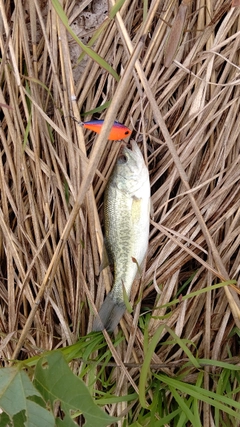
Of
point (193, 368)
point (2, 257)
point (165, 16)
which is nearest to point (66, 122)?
point (165, 16)

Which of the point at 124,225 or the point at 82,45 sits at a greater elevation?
the point at 82,45

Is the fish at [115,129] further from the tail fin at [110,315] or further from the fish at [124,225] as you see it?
the tail fin at [110,315]

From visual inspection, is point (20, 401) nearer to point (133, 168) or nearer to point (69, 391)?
point (69, 391)

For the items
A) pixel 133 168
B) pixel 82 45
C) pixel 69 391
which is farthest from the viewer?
pixel 133 168

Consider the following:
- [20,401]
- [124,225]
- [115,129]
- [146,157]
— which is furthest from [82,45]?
[20,401]

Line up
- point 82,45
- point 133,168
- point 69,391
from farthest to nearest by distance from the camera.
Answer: point 133,168
point 82,45
point 69,391

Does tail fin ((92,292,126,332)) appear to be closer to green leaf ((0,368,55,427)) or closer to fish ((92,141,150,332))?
fish ((92,141,150,332))

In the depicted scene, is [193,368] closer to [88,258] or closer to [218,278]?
[218,278]
